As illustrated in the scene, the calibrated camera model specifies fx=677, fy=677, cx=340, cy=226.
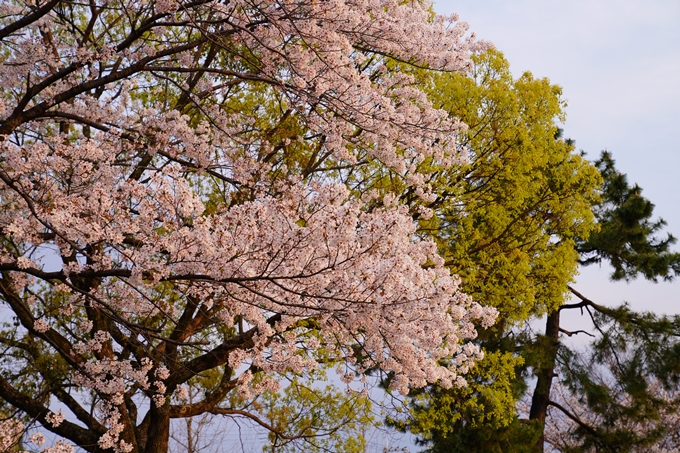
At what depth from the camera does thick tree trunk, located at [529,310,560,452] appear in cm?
1420

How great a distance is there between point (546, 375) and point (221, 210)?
10814 mm

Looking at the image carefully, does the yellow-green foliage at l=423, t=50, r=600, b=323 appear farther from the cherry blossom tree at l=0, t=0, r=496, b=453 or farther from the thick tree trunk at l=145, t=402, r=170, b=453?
the thick tree trunk at l=145, t=402, r=170, b=453

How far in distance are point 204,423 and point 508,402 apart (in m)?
7.69

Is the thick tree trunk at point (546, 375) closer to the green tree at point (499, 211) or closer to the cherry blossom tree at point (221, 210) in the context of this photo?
the green tree at point (499, 211)

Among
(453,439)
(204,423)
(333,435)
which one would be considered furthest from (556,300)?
(204,423)

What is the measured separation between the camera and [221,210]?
7090 millimetres

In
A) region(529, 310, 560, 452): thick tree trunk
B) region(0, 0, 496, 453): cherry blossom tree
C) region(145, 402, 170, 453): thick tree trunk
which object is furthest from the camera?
region(529, 310, 560, 452): thick tree trunk

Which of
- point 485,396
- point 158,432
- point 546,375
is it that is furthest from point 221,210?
point 546,375

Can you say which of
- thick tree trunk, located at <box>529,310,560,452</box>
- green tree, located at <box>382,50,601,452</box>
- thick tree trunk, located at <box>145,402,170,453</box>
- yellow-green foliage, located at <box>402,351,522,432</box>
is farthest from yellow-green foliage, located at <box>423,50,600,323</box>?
thick tree trunk, located at <box>145,402,170,453</box>

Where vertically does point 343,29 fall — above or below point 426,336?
above

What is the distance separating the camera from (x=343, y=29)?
283 inches

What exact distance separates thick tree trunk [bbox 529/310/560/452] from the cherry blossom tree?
5.95 m

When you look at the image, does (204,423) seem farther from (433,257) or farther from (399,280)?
(399,280)

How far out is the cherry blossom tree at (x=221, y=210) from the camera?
549cm
